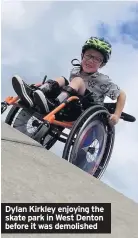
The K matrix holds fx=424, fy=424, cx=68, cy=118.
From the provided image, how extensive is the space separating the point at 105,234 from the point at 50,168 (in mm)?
765

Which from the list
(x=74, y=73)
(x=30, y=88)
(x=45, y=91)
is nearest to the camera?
(x=30, y=88)

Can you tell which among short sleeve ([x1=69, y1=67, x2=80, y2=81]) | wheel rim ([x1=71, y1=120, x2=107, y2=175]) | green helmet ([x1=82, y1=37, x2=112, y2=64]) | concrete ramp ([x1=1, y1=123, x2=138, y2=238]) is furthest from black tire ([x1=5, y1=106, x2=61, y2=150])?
concrete ramp ([x1=1, y1=123, x2=138, y2=238])

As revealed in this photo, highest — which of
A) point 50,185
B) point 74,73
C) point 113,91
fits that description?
point 74,73

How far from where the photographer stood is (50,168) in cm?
257

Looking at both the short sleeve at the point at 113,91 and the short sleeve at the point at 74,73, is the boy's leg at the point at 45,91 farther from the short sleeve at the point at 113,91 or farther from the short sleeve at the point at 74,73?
the short sleeve at the point at 113,91

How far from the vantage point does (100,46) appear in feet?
16.0

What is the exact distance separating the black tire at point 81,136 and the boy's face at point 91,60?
590mm

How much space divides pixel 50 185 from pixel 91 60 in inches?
115

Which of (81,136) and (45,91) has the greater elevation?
(45,91)

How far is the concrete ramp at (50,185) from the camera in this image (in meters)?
1.96

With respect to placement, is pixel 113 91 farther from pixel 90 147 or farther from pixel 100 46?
pixel 90 147

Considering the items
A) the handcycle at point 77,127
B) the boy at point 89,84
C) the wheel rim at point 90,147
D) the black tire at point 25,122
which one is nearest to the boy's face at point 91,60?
the boy at point 89,84

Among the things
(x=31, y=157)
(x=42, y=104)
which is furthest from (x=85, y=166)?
(x=31, y=157)

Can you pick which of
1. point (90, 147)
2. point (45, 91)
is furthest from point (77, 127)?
point (45, 91)
